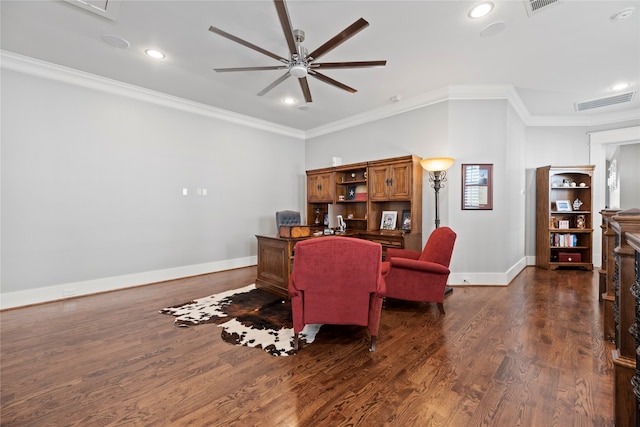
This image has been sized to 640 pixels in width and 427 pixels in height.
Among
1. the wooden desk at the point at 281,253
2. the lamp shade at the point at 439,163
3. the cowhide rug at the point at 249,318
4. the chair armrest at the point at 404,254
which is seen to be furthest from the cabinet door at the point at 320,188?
the cowhide rug at the point at 249,318

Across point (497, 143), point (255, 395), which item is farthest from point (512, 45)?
point (255, 395)

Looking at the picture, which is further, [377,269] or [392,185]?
[392,185]

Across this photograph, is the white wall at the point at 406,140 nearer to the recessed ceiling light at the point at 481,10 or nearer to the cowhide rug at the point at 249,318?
the recessed ceiling light at the point at 481,10

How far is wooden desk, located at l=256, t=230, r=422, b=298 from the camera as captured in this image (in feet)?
11.2

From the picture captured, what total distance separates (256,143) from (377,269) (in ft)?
14.6

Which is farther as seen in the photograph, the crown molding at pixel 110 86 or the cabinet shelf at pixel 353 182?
the cabinet shelf at pixel 353 182

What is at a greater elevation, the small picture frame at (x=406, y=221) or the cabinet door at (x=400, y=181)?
the cabinet door at (x=400, y=181)

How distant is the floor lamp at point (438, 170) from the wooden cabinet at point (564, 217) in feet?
8.90

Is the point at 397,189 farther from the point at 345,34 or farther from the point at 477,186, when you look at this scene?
the point at 345,34

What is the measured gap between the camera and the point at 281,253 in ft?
11.5

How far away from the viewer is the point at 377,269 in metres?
2.20

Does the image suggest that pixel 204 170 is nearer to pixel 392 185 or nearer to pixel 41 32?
pixel 41 32

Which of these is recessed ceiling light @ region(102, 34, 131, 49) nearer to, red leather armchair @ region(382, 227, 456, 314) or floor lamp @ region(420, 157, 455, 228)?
red leather armchair @ region(382, 227, 456, 314)

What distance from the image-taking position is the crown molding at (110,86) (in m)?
3.31
